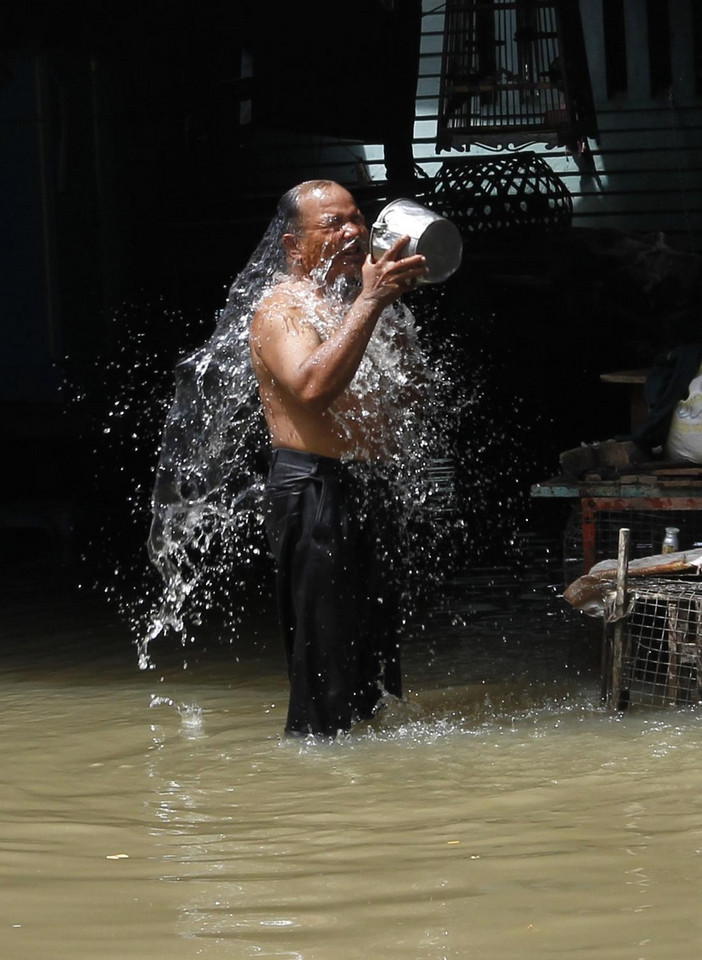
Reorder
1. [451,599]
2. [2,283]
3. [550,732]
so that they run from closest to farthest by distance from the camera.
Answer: [550,732]
[451,599]
[2,283]

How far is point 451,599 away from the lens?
833 centimetres

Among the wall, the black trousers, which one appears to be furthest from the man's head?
the wall

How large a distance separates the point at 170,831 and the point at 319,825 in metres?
0.40

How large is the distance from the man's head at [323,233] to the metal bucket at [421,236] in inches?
9.6

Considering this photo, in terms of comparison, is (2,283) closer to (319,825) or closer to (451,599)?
(451,599)

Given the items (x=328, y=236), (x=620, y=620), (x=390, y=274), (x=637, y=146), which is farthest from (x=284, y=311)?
(x=637, y=146)

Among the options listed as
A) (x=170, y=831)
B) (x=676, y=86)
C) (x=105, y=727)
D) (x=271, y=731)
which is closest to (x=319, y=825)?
(x=170, y=831)

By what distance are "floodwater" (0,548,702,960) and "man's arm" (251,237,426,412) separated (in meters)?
1.17

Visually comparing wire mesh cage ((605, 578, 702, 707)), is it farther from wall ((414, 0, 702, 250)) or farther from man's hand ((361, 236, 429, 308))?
wall ((414, 0, 702, 250))

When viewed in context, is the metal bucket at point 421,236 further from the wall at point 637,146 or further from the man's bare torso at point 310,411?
the wall at point 637,146

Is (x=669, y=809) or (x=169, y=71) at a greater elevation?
(x=169, y=71)

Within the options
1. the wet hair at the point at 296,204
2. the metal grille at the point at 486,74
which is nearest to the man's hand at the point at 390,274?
the wet hair at the point at 296,204

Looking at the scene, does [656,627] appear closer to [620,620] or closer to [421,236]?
[620,620]

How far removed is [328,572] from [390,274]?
0.97 meters
